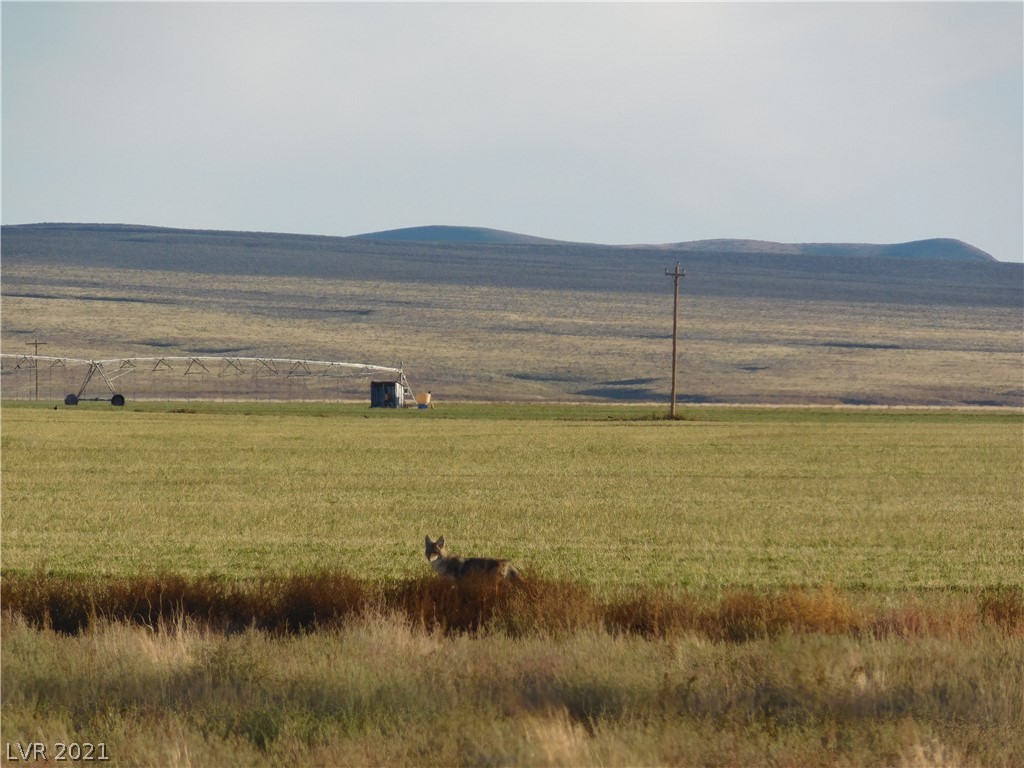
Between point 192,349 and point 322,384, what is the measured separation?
21.0m

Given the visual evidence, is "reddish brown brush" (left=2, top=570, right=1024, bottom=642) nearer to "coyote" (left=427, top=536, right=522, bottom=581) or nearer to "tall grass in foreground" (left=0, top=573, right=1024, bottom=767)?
"tall grass in foreground" (left=0, top=573, right=1024, bottom=767)

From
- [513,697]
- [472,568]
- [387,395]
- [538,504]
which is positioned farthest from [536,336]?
[513,697]

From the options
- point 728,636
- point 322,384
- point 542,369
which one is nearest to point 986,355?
point 542,369

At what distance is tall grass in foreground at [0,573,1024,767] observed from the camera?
823 centimetres

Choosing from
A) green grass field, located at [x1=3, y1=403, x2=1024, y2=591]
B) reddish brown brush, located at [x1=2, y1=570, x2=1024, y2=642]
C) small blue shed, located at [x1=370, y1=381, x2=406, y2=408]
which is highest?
reddish brown brush, located at [x1=2, y1=570, x2=1024, y2=642]

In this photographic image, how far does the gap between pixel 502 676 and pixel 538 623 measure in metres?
2.07

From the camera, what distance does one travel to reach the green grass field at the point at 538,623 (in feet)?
27.7

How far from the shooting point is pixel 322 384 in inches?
5576

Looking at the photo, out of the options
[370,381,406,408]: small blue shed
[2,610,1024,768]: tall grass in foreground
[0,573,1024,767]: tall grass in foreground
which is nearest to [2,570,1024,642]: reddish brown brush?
[0,573,1024,767]: tall grass in foreground

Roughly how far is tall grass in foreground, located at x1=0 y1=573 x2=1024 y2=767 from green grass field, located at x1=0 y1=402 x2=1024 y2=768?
0.03 m

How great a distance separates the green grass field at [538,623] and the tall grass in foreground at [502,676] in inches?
1.3

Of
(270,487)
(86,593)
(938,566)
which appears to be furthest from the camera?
(270,487)

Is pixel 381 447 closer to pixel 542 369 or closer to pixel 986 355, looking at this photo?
pixel 542 369

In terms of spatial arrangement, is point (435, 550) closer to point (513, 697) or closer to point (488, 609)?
point (488, 609)
